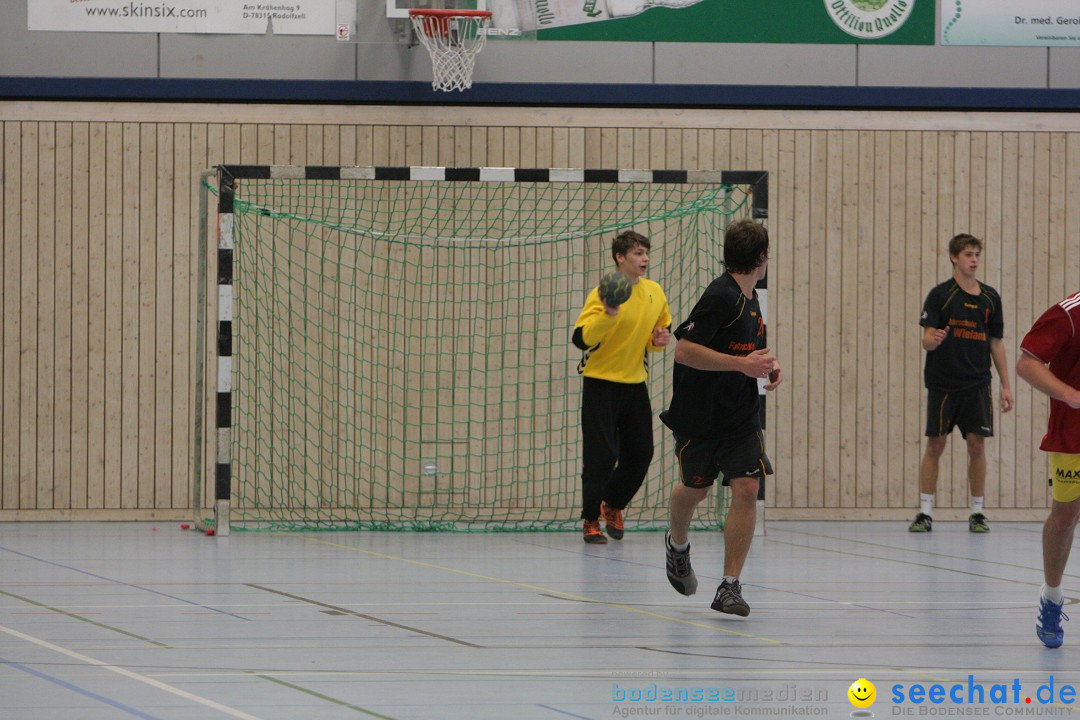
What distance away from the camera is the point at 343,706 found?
4457 millimetres

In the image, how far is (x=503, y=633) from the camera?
6.00m

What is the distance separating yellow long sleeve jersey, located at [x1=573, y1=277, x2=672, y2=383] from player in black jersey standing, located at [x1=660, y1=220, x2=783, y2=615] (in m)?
2.65

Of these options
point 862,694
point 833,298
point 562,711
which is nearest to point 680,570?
point 862,694

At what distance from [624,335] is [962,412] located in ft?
10.3

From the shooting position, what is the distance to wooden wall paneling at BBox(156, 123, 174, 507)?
38.2ft

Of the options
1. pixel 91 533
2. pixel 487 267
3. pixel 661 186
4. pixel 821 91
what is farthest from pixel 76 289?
pixel 821 91

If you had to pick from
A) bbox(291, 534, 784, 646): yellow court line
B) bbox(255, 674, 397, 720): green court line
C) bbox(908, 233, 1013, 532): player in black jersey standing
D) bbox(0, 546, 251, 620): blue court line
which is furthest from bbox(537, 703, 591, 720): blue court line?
bbox(908, 233, 1013, 532): player in black jersey standing

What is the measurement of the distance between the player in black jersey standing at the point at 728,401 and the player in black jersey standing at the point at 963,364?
4655mm

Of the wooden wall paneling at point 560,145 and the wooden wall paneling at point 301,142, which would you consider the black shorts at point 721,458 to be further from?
the wooden wall paneling at point 301,142

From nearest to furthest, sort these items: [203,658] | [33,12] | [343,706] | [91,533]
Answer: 1. [343,706]
2. [203,658]
3. [91,533]
4. [33,12]

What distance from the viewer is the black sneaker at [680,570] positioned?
268 inches

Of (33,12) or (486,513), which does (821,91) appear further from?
(33,12)

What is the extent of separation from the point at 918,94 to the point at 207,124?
5943 millimetres

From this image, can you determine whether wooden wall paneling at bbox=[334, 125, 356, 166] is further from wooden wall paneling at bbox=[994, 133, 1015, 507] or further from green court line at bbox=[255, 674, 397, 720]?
green court line at bbox=[255, 674, 397, 720]
